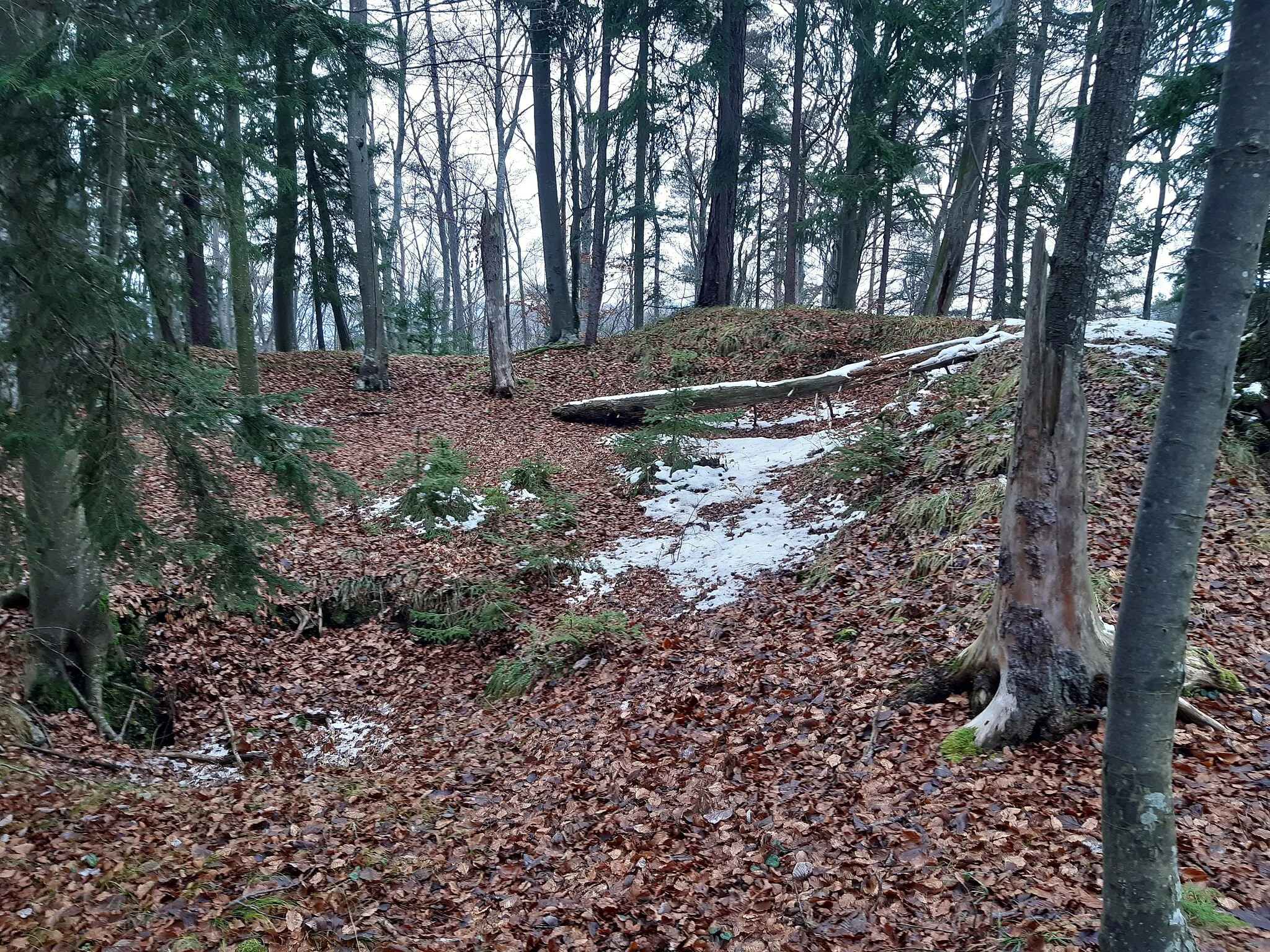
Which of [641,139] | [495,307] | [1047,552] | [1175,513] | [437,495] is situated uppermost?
[641,139]

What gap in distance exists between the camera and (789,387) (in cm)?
1180

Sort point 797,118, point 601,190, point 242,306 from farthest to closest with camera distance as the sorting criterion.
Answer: point 797,118
point 601,190
point 242,306

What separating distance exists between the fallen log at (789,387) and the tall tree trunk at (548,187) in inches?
209

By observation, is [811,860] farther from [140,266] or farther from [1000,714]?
[140,266]

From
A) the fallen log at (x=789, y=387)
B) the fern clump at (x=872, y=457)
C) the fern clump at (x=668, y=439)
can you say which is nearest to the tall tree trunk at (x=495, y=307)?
the fallen log at (x=789, y=387)

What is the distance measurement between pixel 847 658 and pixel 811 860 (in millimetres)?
1872

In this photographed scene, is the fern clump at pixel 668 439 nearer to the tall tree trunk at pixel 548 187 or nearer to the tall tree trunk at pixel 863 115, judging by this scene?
the tall tree trunk at pixel 863 115

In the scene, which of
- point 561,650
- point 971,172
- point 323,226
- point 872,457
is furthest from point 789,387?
point 323,226

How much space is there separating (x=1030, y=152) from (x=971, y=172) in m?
1.16

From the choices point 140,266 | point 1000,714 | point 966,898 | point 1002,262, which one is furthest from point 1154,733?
point 1002,262

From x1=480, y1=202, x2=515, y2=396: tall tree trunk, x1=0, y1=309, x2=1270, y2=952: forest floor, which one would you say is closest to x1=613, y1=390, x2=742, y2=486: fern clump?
x1=0, y1=309, x2=1270, y2=952: forest floor

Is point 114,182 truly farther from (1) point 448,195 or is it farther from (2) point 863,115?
(1) point 448,195

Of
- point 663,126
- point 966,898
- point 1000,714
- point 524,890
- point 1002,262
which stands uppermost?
point 663,126

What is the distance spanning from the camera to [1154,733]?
1.97m
